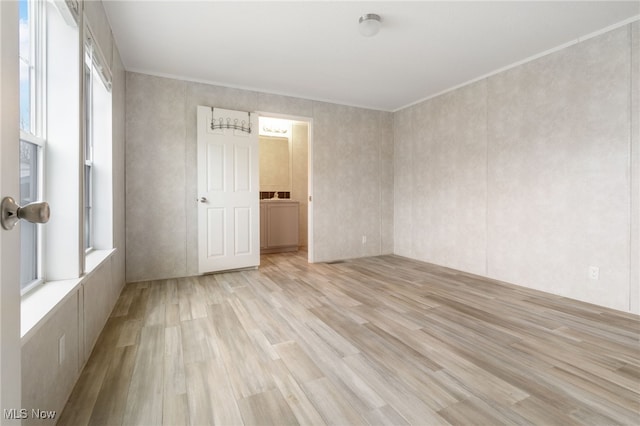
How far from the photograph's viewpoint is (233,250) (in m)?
4.14

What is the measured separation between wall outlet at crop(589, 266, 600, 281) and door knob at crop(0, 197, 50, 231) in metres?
3.92

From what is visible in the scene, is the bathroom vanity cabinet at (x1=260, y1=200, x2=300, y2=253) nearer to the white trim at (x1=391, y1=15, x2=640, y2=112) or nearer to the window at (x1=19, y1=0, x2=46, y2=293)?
the white trim at (x1=391, y1=15, x2=640, y2=112)

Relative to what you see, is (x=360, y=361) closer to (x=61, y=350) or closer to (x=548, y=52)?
(x=61, y=350)

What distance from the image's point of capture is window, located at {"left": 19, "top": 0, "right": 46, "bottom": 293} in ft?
4.96

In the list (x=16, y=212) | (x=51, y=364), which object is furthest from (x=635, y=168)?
(x=51, y=364)

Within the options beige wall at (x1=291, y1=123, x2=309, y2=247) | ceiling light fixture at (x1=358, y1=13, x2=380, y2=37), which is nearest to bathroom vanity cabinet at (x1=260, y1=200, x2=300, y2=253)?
beige wall at (x1=291, y1=123, x2=309, y2=247)

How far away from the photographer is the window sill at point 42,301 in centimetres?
112

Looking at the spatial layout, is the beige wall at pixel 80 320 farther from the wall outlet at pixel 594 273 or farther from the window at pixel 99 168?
the wall outlet at pixel 594 273

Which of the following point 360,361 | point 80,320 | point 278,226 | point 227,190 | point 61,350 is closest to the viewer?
point 61,350

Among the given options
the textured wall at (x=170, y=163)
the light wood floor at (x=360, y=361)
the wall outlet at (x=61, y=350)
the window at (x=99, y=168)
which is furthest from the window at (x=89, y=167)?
the wall outlet at (x=61, y=350)

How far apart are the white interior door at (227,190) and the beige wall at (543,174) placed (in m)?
2.70

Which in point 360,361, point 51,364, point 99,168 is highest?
point 99,168

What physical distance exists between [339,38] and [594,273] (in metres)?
3.33

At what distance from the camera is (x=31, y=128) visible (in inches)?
63.2
